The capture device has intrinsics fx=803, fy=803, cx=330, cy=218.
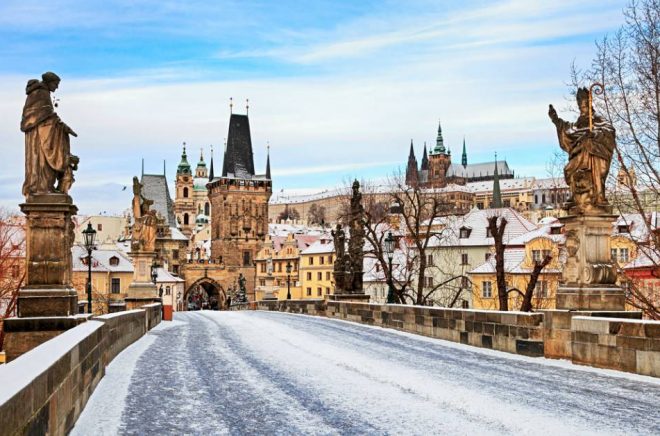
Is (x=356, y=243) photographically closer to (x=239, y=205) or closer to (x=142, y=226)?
(x=142, y=226)

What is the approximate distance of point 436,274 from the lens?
68.6 m

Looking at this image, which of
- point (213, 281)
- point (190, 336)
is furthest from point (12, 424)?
point (213, 281)

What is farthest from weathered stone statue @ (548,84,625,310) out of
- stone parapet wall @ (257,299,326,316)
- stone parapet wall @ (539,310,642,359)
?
stone parapet wall @ (257,299,326,316)

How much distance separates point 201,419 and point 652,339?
20.3ft

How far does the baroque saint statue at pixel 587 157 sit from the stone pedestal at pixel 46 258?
8.33 m

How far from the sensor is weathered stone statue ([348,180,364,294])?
31.3m

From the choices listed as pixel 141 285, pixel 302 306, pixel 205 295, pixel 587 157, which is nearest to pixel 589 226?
pixel 587 157

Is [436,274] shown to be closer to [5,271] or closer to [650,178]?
[5,271]

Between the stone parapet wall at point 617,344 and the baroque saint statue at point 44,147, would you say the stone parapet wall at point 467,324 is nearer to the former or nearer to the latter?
the stone parapet wall at point 617,344

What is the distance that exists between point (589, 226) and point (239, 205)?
125 metres

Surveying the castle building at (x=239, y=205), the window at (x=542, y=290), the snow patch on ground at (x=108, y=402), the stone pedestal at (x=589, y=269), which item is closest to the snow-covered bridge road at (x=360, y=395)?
the snow patch on ground at (x=108, y=402)

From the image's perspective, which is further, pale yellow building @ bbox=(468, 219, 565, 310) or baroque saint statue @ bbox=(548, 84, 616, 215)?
pale yellow building @ bbox=(468, 219, 565, 310)

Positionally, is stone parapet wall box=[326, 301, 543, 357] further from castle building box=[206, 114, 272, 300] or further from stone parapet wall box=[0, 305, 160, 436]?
castle building box=[206, 114, 272, 300]

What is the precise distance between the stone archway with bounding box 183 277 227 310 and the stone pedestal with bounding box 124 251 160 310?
97.0 metres
